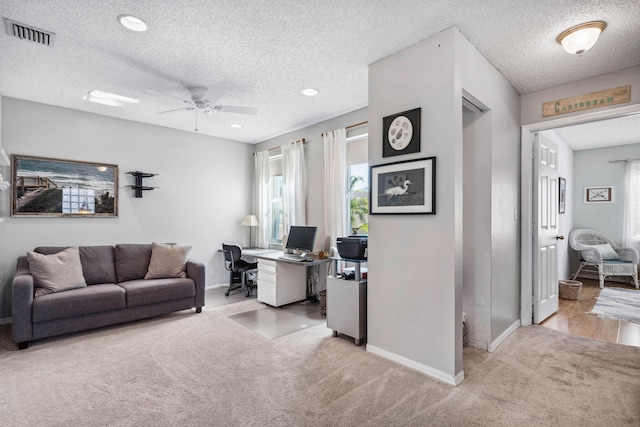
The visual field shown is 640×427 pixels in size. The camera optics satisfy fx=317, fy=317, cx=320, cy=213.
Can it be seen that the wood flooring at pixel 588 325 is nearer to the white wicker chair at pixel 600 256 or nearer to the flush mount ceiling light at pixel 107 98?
the white wicker chair at pixel 600 256

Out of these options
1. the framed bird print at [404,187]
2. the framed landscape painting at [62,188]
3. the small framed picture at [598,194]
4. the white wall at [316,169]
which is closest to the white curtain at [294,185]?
the white wall at [316,169]

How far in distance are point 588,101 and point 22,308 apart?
18.9ft

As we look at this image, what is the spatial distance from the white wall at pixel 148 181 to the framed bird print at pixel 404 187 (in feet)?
11.7

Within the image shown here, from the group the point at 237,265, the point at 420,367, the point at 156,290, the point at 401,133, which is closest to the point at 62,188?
the point at 156,290

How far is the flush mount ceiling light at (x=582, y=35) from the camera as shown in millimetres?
2271

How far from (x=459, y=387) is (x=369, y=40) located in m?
2.72

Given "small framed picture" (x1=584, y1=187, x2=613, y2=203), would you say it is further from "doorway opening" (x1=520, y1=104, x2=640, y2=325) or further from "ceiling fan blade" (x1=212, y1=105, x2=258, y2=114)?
"ceiling fan blade" (x1=212, y1=105, x2=258, y2=114)

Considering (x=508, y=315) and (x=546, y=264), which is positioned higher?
(x=546, y=264)

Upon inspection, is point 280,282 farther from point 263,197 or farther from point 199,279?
point 263,197

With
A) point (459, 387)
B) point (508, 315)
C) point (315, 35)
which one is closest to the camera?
point (459, 387)

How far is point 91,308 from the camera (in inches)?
130

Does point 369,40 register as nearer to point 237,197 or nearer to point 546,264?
point 546,264

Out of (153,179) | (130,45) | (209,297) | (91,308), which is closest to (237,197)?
(153,179)

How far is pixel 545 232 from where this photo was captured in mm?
3805
